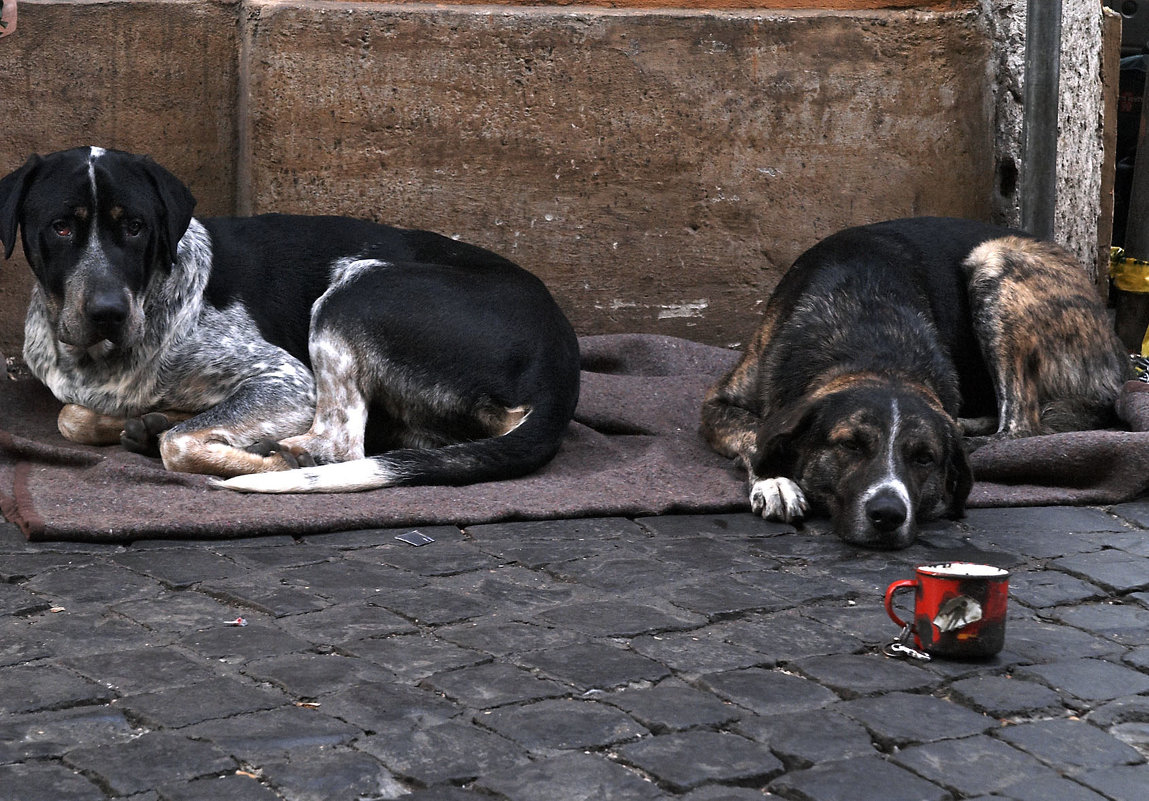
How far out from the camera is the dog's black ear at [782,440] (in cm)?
429

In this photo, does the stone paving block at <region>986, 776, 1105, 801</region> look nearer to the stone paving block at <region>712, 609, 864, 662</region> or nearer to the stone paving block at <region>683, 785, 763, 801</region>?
the stone paving block at <region>683, 785, 763, 801</region>

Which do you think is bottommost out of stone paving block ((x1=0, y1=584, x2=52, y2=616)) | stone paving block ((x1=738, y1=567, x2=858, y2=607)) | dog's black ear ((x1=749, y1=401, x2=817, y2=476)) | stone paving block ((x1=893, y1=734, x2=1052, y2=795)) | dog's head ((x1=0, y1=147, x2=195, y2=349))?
stone paving block ((x1=893, y1=734, x2=1052, y2=795))

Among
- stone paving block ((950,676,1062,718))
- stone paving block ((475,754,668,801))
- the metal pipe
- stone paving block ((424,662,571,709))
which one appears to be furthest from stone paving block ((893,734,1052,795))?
the metal pipe

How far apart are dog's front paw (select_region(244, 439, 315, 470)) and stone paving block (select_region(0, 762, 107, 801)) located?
2.25 m

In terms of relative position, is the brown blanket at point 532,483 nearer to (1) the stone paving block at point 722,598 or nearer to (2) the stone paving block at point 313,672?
(1) the stone paving block at point 722,598

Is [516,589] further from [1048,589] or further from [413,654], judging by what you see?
[1048,589]

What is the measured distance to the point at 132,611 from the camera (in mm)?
3234

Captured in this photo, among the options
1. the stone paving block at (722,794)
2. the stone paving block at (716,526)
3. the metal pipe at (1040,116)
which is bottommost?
the stone paving block at (722,794)

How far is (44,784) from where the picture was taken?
90.9 inches

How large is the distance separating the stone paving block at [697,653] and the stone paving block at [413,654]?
1.29 ft

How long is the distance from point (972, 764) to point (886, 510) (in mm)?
1438

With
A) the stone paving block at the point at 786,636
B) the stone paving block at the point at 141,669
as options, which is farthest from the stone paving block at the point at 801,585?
the stone paving block at the point at 141,669

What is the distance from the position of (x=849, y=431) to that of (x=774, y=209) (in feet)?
8.21

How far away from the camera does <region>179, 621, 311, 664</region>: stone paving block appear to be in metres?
2.96
